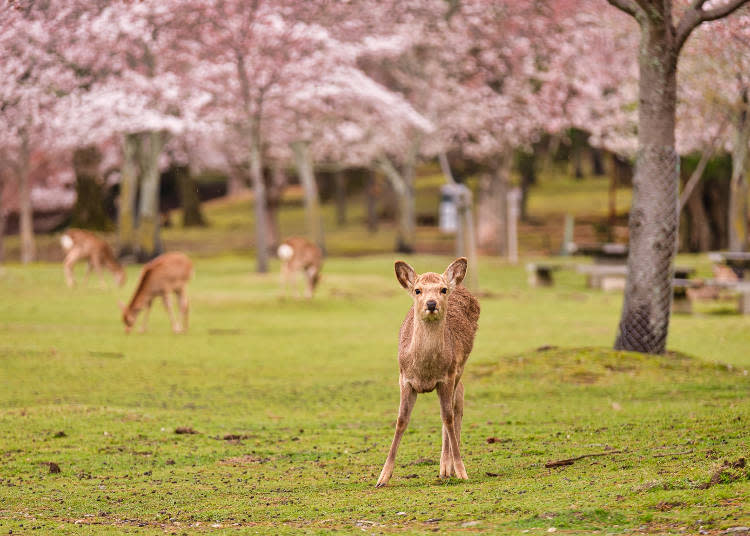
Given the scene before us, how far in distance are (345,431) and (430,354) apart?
3.52 m

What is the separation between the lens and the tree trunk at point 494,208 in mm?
42938

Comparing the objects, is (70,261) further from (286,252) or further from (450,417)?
(450,417)

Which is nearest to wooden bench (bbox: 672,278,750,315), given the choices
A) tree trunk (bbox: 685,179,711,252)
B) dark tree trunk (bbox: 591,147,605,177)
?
tree trunk (bbox: 685,179,711,252)

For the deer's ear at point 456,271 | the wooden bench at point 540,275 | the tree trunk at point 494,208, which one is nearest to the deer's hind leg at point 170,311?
the deer's ear at point 456,271

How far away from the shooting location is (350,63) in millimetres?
36906

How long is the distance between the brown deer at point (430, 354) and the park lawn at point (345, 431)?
0.88 feet

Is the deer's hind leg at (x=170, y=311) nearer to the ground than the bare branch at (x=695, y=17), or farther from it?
nearer to the ground

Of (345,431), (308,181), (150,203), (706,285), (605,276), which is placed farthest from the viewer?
(308,181)

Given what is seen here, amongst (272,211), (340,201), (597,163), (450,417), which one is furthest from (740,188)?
(597,163)

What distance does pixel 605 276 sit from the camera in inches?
1227

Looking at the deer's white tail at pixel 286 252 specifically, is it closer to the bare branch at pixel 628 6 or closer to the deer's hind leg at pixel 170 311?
the deer's hind leg at pixel 170 311

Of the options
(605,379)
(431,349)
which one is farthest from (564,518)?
(605,379)

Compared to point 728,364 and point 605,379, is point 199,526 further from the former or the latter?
point 728,364

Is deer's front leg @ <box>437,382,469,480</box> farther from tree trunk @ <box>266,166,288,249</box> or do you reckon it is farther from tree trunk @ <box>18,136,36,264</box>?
tree trunk @ <box>266,166,288,249</box>
